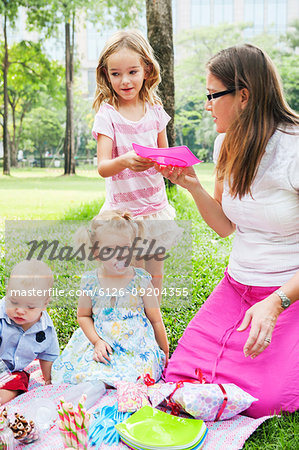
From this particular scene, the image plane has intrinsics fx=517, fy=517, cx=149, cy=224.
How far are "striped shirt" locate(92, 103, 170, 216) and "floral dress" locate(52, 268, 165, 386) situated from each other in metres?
0.33

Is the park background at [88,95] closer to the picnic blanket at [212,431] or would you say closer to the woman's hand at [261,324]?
the picnic blanket at [212,431]

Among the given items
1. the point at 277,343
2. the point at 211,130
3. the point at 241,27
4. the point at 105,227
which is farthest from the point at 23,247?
the point at 241,27

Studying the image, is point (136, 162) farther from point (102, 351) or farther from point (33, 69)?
point (33, 69)

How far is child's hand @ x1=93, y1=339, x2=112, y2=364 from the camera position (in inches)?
79.7

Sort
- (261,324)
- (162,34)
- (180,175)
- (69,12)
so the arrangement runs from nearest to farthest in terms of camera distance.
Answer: (261,324)
(180,175)
(162,34)
(69,12)

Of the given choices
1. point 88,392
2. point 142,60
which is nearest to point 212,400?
point 88,392

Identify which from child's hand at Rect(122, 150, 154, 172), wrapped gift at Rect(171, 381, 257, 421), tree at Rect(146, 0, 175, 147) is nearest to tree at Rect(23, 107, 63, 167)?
tree at Rect(146, 0, 175, 147)

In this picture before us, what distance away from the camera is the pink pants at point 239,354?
1770 mm

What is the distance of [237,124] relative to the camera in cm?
183

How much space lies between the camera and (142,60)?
2215 millimetres

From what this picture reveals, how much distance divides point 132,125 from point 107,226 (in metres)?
0.47

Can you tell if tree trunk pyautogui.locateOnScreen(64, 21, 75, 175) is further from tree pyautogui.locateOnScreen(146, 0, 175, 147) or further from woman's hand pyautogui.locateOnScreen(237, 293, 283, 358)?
woman's hand pyautogui.locateOnScreen(237, 293, 283, 358)

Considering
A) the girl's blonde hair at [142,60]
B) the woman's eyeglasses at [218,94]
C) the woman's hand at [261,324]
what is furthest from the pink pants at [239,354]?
the girl's blonde hair at [142,60]

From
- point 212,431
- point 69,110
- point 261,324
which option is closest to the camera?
point 261,324
